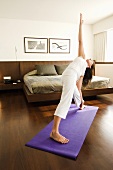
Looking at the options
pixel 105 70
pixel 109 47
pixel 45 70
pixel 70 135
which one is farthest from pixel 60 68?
pixel 70 135

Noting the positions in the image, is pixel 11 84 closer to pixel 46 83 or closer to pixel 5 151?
pixel 46 83

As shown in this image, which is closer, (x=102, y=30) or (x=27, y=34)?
(x=27, y=34)

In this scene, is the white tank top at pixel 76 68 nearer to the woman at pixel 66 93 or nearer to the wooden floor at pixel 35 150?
the woman at pixel 66 93

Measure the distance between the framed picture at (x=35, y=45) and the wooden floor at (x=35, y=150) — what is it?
2579 millimetres

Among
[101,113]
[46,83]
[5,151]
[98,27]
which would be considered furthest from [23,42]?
[5,151]

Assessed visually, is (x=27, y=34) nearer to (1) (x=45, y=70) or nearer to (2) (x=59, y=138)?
(1) (x=45, y=70)

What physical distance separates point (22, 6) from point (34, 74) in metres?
1.96

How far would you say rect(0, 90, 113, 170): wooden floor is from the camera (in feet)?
4.69

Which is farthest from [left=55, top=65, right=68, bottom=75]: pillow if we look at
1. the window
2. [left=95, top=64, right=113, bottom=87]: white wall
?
the window

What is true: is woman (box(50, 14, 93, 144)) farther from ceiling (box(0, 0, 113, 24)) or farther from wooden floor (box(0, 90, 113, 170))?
ceiling (box(0, 0, 113, 24))

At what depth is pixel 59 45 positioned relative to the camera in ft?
17.5

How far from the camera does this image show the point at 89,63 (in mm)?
2279

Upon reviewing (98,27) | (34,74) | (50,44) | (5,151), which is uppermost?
(98,27)

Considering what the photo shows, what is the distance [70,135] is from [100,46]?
424 cm
